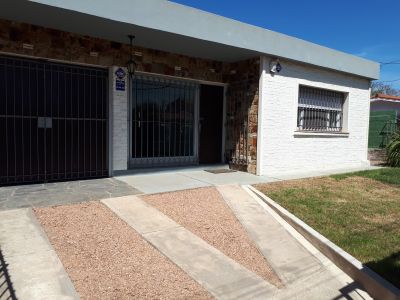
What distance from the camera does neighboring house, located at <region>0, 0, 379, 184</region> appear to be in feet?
20.8

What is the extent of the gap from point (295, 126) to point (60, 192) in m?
6.14

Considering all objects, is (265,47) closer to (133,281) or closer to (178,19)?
(178,19)

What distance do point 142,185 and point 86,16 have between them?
3177 millimetres

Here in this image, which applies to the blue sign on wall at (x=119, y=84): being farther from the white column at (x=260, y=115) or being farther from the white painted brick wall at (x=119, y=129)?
the white column at (x=260, y=115)

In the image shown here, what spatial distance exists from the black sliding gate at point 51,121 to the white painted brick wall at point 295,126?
391 cm

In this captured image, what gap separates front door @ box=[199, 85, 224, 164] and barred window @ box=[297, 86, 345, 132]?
2.25m

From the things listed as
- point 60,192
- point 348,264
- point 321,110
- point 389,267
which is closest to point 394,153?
point 321,110

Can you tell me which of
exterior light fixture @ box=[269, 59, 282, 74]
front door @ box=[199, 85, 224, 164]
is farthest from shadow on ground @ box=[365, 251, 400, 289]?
front door @ box=[199, 85, 224, 164]

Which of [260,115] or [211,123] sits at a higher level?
[260,115]

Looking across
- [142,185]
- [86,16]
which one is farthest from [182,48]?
[142,185]

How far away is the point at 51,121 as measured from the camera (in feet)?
22.2

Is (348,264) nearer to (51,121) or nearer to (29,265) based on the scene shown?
(29,265)

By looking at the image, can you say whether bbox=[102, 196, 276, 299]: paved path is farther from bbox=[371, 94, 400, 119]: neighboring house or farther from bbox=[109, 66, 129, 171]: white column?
bbox=[371, 94, 400, 119]: neighboring house

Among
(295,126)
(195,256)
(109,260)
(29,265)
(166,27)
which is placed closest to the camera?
(29,265)
